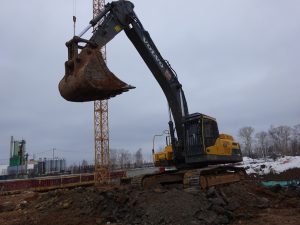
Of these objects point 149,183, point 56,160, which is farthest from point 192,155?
point 56,160

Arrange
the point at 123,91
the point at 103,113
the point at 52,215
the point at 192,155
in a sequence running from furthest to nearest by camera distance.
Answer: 1. the point at 103,113
2. the point at 192,155
3. the point at 52,215
4. the point at 123,91

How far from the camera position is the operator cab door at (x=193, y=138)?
13126mm

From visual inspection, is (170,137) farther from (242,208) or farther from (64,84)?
(64,84)

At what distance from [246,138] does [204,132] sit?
10816cm

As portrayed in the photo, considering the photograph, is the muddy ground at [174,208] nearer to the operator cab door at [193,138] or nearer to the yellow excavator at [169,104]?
the yellow excavator at [169,104]

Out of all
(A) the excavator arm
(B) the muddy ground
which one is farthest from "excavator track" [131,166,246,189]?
(A) the excavator arm

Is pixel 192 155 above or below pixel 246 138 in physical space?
below

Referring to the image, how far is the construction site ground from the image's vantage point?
32.4 ft

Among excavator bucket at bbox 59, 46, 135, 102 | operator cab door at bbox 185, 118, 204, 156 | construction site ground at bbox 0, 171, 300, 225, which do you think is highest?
excavator bucket at bbox 59, 46, 135, 102

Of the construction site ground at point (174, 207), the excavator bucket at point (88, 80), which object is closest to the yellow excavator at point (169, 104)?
the excavator bucket at point (88, 80)

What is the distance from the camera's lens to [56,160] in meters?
72.3

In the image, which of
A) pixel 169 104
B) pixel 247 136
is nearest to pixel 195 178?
pixel 169 104

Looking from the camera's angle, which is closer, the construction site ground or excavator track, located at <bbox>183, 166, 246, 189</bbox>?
the construction site ground

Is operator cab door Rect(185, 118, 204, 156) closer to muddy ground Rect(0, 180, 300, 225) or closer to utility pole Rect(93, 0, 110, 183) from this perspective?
muddy ground Rect(0, 180, 300, 225)
